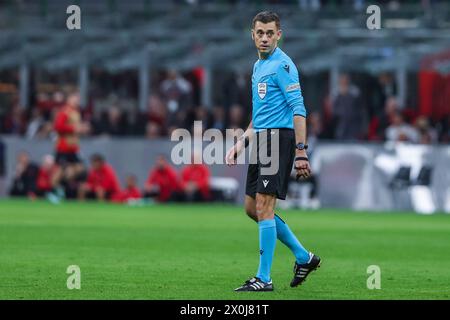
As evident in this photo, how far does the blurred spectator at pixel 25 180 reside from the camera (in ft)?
100

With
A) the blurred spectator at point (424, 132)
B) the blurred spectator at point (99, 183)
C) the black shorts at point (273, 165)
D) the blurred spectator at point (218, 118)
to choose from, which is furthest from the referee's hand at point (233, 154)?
the blurred spectator at point (218, 118)

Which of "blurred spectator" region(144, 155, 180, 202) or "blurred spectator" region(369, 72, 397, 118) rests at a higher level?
"blurred spectator" region(369, 72, 397, 118)

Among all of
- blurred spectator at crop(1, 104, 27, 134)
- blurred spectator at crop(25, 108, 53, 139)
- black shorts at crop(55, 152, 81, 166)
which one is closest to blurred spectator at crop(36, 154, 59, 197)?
black shorts at crop(55, 152, 81, 166)

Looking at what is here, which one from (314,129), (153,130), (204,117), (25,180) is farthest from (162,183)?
(314,129)

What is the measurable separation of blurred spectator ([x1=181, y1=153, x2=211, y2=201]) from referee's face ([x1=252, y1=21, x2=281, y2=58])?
683 inches

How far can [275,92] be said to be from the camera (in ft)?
38.6

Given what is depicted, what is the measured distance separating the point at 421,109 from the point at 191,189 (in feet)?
19.9

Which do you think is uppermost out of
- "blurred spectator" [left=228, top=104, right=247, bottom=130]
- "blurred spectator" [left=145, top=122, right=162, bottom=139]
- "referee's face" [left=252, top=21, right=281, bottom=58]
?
"referee's face" [left=252, top=21, right=281, bottom=58]

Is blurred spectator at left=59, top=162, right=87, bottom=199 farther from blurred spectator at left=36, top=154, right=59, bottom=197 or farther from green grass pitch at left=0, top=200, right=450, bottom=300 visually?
green grass pitch at left=0, top=200, right=450, bottom=300

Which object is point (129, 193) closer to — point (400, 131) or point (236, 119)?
point (236, 119)

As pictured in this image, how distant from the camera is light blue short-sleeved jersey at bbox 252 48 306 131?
38.3 ft

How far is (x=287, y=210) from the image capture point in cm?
2741

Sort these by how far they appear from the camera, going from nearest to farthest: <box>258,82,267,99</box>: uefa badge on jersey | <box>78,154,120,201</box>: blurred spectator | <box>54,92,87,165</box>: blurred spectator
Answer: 1. <box>258,82,267,99</box>: uefa badge on jersey
2. <box>54,92,87,165</box>: blurred spectator
3. <box>78,154,120,201</box>: blurred spectator

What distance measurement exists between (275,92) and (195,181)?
57.4 feet
